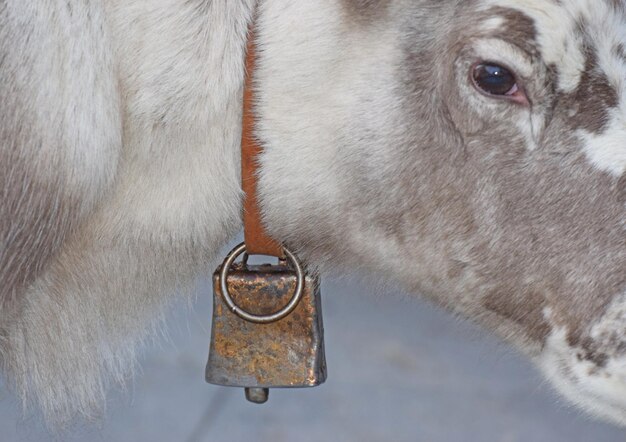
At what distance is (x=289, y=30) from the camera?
2.25 meters

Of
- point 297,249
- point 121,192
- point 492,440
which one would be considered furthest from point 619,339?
point 492,440

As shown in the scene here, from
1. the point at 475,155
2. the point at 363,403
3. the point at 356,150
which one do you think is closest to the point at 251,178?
the point at 356,150

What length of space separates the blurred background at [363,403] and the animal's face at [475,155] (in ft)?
5.67

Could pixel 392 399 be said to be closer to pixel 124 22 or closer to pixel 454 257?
pixel 454 257

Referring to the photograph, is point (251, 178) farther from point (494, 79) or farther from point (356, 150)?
point (494, 79)

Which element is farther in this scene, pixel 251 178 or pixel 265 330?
pixel 265 330

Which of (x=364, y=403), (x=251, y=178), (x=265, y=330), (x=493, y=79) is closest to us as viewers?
(x=493, y=79)

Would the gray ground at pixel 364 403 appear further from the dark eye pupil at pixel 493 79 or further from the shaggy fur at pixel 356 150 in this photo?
the dark eye pupil at pixel 493 79

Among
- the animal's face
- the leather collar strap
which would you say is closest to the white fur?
the animal's face

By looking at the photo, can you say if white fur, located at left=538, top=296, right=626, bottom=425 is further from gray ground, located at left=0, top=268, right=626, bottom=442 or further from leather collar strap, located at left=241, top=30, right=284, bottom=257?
gray ground, located at left=0, top=268, right=626, bottom=442

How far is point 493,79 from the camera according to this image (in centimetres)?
217

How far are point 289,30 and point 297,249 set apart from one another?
47cm

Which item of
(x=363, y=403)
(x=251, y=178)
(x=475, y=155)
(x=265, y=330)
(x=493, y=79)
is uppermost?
(x=493, y=79)

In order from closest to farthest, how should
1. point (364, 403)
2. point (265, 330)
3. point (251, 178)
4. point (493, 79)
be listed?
point (493, 79), point (251, 178), point (265, 330), point (364, 403)
